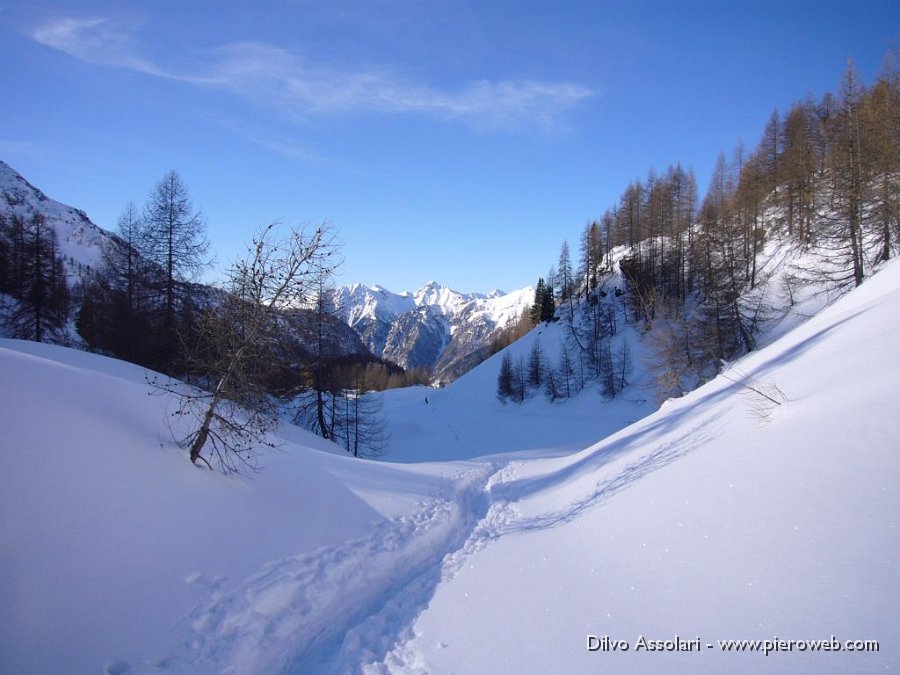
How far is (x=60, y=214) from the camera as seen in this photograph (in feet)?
614

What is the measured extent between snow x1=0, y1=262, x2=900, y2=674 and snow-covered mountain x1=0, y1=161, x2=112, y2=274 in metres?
211

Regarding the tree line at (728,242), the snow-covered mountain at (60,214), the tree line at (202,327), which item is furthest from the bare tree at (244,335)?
the snow-covered mountain at (60,214)

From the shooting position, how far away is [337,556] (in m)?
6.57

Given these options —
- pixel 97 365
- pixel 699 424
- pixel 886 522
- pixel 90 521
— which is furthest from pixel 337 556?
pixel 97 365

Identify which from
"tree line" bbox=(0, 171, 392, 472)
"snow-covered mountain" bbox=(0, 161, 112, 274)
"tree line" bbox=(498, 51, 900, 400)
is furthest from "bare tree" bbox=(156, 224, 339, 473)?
"snow-covered mountain" bbox=(0, 161, 112, 274)

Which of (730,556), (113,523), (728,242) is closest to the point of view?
(730,556)

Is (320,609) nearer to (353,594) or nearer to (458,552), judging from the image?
(353,594)

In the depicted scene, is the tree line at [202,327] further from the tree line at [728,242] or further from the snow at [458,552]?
the tree line at [728,242]

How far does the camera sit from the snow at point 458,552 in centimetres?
340

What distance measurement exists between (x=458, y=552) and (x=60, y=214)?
267m

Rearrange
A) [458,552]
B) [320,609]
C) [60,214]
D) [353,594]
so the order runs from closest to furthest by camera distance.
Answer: [320,609] → [353,594] → [458,552] → [60,214]

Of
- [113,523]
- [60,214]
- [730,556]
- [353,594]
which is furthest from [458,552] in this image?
[60,214]

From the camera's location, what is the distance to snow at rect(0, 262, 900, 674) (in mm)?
3398

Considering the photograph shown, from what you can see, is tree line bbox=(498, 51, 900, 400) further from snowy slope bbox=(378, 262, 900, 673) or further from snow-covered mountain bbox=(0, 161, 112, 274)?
snow-covered mountain bbox=(0, 161, 112, 274)
